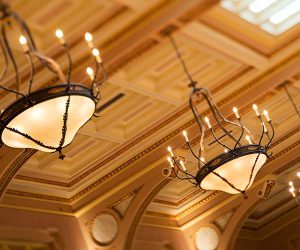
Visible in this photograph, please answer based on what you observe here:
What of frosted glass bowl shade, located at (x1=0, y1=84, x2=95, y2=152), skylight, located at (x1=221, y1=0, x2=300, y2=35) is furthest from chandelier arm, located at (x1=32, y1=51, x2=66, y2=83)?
skylight, located at (x1=221, y1=0, x2=300, y2=35)

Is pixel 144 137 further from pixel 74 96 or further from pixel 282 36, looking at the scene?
pixel 74 96

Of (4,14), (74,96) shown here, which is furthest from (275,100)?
(4,14)

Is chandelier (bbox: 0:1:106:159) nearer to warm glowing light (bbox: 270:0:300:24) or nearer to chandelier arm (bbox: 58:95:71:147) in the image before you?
chandelier arm (bbox: 58:95:71:147)

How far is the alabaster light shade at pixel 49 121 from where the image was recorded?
553 cm

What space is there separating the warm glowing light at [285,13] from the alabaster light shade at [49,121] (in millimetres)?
2798

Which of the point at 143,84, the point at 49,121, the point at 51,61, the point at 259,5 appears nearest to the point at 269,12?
the point at 259,5

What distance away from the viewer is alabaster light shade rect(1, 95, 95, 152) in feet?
18.1

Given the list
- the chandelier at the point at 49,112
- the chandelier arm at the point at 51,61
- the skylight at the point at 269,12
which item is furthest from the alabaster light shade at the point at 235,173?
the chandelier arm at the point at 51,61

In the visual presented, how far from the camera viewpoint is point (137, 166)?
9.59 meters

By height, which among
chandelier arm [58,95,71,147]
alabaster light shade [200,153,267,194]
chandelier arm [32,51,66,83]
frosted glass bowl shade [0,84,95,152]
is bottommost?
alabaster light shade [200,153,267,194]

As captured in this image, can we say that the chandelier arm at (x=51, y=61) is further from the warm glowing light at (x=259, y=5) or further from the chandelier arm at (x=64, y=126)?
the warm glowing light at (x=259, y=5)

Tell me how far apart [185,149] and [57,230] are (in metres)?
2.12

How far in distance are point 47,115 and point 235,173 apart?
2652 mm

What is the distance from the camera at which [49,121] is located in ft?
18.7
